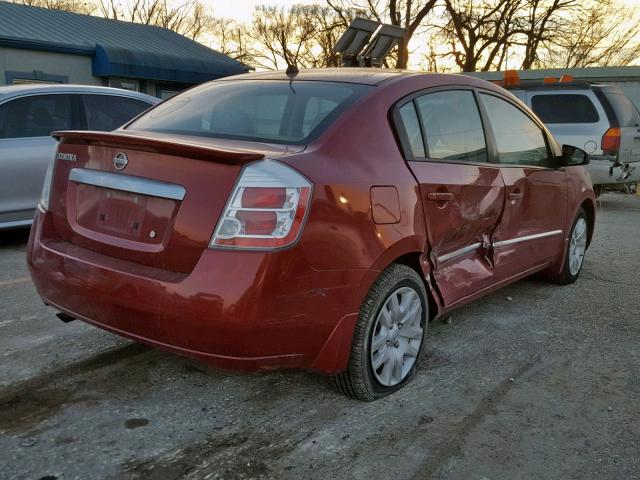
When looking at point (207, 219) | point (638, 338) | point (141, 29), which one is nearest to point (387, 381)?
point (207, 219)

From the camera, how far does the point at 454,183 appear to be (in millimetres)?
3428

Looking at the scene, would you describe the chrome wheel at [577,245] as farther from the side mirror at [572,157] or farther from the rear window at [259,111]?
the rear window at [259,111]

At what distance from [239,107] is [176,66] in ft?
58.8

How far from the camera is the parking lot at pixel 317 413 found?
2.50 meters

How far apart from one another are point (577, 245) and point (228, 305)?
3.94 meters

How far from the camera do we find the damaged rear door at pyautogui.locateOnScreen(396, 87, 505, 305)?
128 inches

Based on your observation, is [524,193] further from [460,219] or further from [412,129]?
[412,129]

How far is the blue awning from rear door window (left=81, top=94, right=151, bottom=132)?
12.5m

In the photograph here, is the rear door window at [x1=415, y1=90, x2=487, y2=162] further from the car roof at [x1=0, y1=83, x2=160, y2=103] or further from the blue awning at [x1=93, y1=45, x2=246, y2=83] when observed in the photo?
the blue awning at [x1=93, y1=45, x2=246, y2=83]

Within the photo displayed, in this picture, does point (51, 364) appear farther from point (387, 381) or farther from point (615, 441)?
point (615, 441)

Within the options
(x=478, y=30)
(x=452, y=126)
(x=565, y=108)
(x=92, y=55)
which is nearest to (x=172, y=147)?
(x=452, y=126)

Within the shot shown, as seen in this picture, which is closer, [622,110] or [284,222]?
[284,222]

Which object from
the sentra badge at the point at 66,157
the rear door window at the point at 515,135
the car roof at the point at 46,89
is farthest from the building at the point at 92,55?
the rear door window at the point at 515,135

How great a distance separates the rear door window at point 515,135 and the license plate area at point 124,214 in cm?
233
